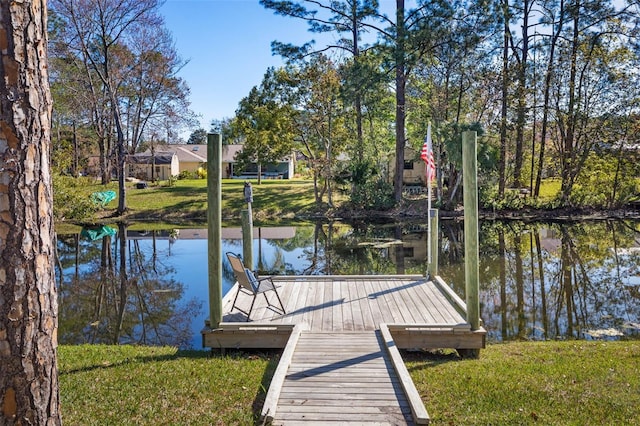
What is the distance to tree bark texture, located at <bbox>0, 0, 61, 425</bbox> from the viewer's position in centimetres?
213

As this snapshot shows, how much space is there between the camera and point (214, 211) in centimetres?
536

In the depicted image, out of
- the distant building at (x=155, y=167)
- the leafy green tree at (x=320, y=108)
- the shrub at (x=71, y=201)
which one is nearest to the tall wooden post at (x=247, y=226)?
the shrub at (x=71, y=201)

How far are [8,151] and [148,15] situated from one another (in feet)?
75.9

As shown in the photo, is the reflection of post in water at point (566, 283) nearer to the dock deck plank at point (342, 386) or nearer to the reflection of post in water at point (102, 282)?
the dock deck plank at point (342, 386)

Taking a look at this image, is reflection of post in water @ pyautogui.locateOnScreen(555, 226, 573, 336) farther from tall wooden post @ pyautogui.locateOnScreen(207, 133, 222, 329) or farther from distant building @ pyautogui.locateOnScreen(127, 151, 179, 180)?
distant building @ pyautogui.locateOnScreen(127, 151, 179, 180)

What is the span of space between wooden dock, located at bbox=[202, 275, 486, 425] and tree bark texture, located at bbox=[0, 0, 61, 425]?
5.51 ft

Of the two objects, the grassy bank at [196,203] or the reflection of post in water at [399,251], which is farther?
the grassy bank at [196,203]

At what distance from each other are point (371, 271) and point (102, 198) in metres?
17.8

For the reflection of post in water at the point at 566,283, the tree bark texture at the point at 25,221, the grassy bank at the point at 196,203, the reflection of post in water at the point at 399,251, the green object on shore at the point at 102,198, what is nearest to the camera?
the tree bark texture at the point at 25,221

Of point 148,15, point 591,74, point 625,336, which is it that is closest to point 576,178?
point 591,74

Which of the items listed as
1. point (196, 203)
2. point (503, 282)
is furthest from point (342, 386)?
point (196, 203)

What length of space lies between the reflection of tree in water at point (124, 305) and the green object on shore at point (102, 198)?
36.7ft

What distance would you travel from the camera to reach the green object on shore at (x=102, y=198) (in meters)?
23.4

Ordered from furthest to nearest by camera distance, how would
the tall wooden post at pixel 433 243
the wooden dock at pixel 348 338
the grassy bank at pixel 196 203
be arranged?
the grassy bank at pixel 196 203 < the tall wooden post at pixel 433 243 < the wooden dock at pixel 348 338
